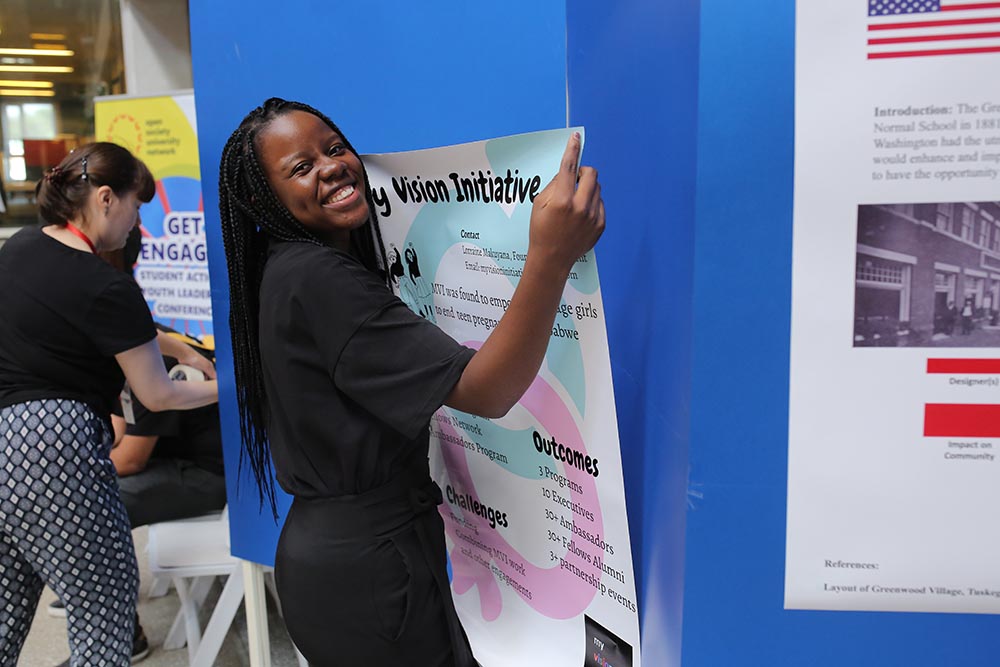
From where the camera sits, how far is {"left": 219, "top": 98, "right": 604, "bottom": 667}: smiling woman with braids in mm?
982

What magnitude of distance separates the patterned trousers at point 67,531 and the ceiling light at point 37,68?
4.78 m

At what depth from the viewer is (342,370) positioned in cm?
105

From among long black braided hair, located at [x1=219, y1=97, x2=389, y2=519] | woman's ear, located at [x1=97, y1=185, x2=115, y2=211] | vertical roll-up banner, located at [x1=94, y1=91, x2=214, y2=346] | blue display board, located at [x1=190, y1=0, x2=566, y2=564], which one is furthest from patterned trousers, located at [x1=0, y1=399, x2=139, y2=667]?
vertical roll-up banner, located at [x1=94, y1=91, x2=214, y2=346]

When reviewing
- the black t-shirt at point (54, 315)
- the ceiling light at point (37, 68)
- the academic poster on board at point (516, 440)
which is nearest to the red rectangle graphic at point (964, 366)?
the academic poster on board at point (516, 440)

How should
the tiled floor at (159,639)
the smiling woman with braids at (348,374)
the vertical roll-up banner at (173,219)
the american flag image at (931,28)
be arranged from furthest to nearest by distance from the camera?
1. the vertical roll-up banner at (173,219)
2. the tiled floor at (159,639)
3. the smiling woman with braids at (348,374)
4. the american flag image at (931,28)

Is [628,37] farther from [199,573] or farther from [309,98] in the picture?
[199,573]

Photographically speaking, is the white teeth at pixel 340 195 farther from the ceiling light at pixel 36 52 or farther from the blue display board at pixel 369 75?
the ceiling light at pixel 36 52

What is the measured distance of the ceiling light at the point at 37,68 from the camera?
18.6 ft

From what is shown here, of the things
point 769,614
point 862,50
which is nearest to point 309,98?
point 862,50

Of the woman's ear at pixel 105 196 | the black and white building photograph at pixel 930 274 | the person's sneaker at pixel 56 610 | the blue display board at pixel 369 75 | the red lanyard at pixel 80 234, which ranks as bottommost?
the person's sneaker at pixel 56 610

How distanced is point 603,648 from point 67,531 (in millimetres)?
1348

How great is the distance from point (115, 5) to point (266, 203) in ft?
17.0

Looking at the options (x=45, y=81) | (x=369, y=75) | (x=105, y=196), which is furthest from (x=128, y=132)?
(x=45, y=81)

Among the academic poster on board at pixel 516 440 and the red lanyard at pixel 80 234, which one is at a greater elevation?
the red lanyard at pixel 80 234
